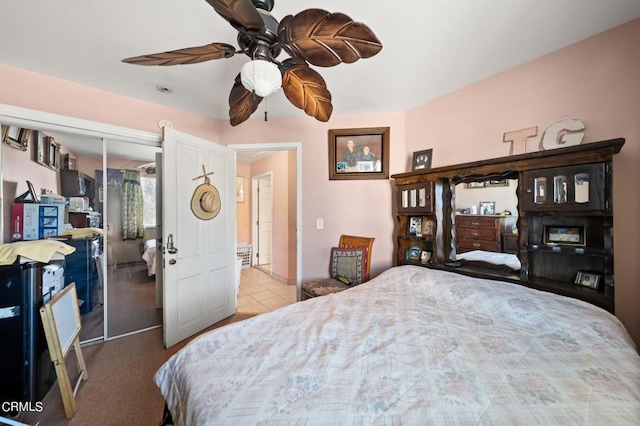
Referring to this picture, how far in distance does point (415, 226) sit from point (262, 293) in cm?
255

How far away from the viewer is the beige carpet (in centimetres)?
148

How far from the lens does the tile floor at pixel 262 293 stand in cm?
323

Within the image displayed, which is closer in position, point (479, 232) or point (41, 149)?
point (479, 232)

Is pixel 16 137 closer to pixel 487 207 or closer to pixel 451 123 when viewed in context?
pixel 451 123

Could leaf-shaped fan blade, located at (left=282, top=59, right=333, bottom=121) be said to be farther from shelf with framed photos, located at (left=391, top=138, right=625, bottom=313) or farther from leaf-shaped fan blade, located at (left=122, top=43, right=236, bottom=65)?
shelf with framed photos, located at (left=391, top=138, right=625, bottom=313)

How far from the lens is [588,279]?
1451mm

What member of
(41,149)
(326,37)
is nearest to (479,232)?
(326,37)

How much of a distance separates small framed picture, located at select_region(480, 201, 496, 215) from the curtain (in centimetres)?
341

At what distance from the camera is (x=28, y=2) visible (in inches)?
51.3

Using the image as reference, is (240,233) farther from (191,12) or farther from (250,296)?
(191,12)

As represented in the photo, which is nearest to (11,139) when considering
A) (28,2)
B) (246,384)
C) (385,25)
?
(28,2)

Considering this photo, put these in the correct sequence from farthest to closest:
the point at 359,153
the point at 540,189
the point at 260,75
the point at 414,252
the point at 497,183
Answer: the point at 359,153, the point at 414,252, the point at 497,183, the point at 540,189, the point at 260,75

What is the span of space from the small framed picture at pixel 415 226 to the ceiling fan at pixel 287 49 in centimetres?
146

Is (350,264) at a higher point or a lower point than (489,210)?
lower
